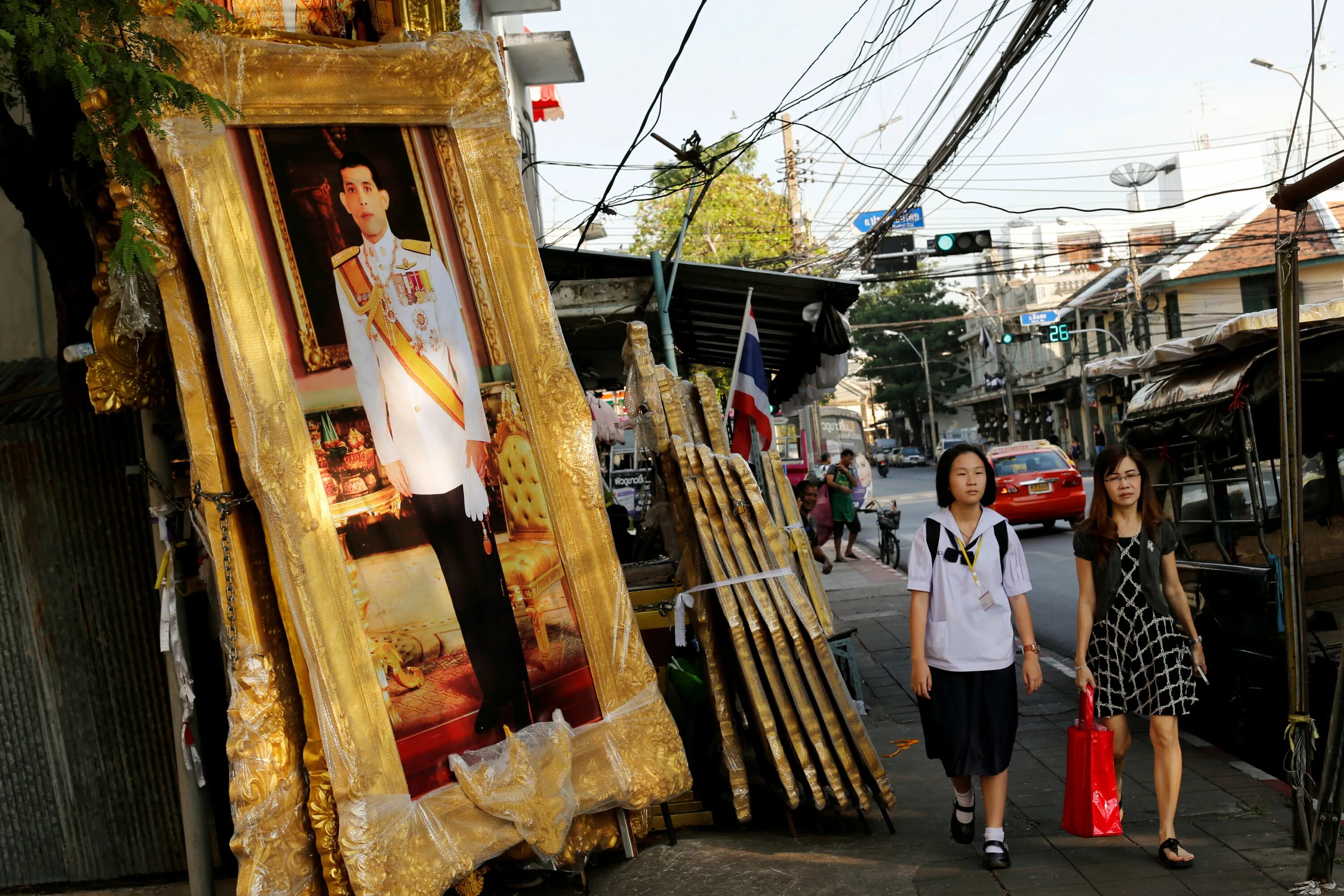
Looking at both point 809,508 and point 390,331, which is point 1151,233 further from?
point 390,331

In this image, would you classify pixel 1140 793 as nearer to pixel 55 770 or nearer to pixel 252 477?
pixel 252 477

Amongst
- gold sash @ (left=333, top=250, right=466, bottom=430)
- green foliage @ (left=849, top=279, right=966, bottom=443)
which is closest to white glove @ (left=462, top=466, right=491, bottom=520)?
gold sash @ (left=333, top=250, right=466, bottom=430)

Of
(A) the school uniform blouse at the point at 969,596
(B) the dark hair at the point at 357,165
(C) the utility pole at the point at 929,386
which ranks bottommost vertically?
(C) the utility pole at the point at 929,386

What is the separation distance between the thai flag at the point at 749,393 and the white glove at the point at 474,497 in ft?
12.8

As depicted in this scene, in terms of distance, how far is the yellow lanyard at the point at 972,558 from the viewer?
15.9 ft

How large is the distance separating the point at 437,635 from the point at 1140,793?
3.63 m

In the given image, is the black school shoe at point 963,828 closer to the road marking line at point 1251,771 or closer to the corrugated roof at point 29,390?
the road marking line at point 1251,771

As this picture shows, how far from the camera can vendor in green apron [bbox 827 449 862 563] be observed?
1825 centimetres

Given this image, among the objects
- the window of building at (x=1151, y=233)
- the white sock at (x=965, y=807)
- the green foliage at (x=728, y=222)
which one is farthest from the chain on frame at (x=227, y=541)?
the window of building at (x=1151, y=233)

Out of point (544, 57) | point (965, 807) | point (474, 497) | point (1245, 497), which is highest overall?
point (544, 57)

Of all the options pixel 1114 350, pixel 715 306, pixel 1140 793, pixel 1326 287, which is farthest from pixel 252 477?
pixel 1114 350

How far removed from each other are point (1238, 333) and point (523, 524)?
4374mm

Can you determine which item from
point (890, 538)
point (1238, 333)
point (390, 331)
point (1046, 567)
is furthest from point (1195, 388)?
point (890, 538)

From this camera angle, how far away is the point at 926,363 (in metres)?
67.8
